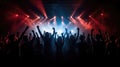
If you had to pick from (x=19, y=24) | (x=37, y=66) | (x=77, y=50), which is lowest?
(x=37, y=66)

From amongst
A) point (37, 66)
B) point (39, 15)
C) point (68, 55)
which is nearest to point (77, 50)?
point (68, 55)

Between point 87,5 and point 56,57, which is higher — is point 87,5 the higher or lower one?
the higher one

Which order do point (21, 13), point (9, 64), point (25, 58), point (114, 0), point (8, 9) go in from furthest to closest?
point (21, 13), point (8, 9), point (114, 0), point (25, 58), point (9, 64)

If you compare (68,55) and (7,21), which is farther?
(7,21)

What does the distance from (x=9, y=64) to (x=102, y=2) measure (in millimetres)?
10083

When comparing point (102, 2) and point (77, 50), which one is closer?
point (77, 50)

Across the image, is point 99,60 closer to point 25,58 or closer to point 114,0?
point 25,58

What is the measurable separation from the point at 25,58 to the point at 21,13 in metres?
10.4

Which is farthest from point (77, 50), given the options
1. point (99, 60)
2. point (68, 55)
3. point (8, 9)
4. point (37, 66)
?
point (8, 9)

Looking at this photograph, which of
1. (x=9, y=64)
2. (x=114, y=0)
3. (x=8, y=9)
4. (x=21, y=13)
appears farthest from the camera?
(x=21, y=13)

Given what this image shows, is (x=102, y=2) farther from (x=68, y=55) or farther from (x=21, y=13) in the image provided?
(x=68, y=55)

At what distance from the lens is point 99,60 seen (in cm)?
591

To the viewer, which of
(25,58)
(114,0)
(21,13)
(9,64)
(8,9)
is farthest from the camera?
(21,13)

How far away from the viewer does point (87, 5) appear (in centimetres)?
1491
